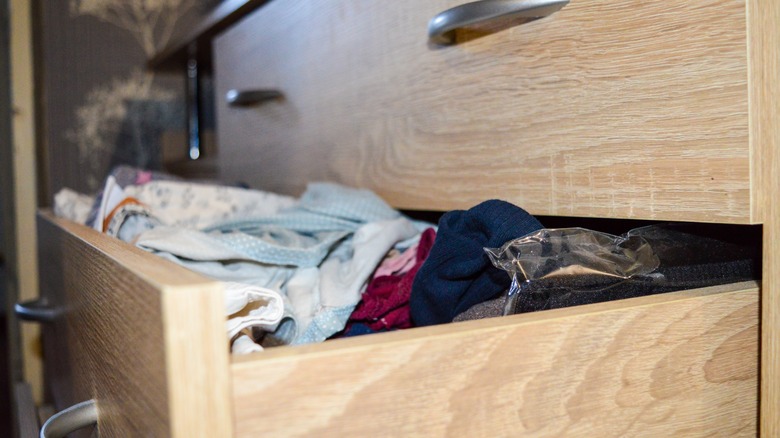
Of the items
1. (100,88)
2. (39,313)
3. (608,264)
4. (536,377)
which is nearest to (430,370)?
(536,377)

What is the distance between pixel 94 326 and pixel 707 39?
0.35m

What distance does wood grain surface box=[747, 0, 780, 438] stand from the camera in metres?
0.32

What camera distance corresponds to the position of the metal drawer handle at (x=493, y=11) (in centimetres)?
42

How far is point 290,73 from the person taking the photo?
807 millimetres

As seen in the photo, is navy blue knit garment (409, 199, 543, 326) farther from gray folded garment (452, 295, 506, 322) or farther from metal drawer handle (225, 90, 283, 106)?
metal drawer handle (225, 90, 283, 106)

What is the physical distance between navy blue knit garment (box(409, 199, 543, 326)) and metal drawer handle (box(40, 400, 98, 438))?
20cm

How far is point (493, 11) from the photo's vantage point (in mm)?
430

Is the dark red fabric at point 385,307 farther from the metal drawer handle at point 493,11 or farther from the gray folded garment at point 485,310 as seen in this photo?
the metal drawer handle at point 493,11

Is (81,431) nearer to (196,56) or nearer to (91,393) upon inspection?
(91,393)

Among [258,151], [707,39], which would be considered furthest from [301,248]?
[258,151]

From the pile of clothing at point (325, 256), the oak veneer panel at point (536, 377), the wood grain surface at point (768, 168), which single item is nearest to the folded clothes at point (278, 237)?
the pile of clothing at point (325, 256)

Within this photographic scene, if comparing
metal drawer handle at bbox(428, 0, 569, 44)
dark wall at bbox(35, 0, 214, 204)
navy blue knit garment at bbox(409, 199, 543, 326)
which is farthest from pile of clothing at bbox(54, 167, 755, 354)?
dark wall at bbox(35, 0, 214, 204)

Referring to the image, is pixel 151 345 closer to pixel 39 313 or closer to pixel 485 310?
pixel 485 310

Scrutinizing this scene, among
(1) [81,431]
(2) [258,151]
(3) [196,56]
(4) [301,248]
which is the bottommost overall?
(1) [81,431]
